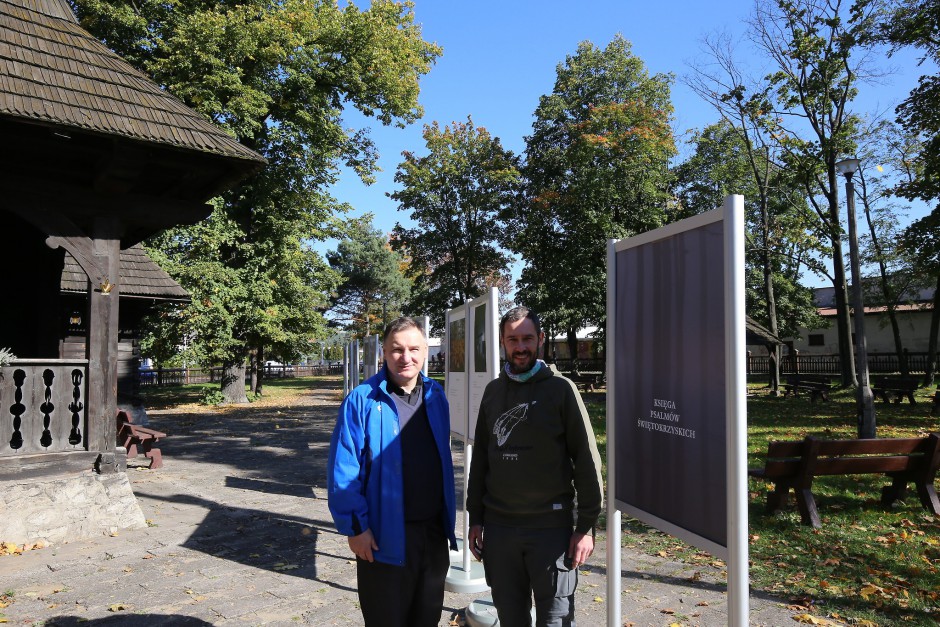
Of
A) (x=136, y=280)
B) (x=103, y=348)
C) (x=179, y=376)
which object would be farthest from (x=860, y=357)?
(x=179, y=376)

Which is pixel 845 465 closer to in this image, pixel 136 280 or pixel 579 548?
pixel 579 548

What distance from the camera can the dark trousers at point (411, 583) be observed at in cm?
279

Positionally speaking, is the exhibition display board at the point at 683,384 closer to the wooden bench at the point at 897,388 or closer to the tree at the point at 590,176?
the wooden bench at the point at 897,388

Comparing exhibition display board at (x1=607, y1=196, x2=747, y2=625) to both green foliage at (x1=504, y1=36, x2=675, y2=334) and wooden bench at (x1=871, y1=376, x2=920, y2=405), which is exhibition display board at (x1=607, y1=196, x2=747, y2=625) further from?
green foliage at (x1=504, y1=36, x2=675, y2=334)

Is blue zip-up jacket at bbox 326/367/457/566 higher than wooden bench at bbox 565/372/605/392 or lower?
higher

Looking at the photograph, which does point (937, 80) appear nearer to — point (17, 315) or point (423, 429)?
point (423, 429)

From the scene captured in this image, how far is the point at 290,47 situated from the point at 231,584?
17709 millimetres

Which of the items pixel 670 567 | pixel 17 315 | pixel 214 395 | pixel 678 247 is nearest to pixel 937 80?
pixel 670 567

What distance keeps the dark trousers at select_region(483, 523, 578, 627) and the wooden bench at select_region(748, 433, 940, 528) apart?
425cm

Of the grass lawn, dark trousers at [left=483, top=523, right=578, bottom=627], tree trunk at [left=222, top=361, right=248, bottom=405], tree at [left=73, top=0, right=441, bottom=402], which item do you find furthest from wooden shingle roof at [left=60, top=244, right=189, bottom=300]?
dark trousers at [left=483, top=523, right=578, bottom=627]

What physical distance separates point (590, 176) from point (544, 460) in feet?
89.7

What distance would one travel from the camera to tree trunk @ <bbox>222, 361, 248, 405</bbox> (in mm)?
22703

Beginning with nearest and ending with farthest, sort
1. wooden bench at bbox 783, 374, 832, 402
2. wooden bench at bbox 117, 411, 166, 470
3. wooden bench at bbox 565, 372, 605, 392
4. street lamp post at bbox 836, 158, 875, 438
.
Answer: wooden bench at bbox 117, 411, 166, 470, street lamp post at bbox 836, 158, 875, 438, wooden bench at bbox 783, 374, 832, 402, wooden bench at bbox 565, 372, 605, 392

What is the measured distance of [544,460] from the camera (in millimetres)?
2838
